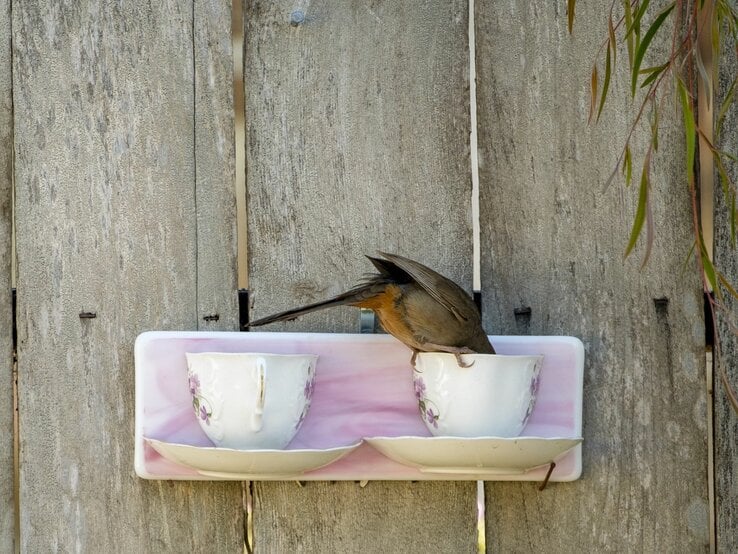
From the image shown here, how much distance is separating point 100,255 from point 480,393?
575 mm

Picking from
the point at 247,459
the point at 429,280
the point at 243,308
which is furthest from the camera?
the point at 243,308

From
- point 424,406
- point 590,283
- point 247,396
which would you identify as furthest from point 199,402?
point 590,283

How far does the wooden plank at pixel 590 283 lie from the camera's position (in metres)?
1.55

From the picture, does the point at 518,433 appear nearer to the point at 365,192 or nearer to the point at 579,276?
the point at 579,276

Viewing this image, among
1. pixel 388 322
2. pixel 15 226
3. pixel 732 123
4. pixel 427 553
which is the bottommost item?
pixel 427 553

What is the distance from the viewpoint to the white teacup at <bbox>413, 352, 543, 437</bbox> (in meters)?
1.39

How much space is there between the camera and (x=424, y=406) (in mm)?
1455

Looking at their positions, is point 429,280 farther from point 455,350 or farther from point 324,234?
point 324,234

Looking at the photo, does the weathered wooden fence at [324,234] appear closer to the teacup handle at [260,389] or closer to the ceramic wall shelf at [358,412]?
the ceramic wall shelf at [358,412]

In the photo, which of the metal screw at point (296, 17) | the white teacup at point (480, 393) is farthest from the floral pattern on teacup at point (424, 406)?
the metal screw at point (296, 17)

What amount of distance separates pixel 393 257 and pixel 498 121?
315mm

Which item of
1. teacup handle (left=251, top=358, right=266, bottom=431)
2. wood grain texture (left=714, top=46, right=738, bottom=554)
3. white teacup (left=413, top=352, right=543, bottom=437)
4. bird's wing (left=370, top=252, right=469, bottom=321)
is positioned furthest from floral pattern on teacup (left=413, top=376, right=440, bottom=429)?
wood grain texture (left=714, top=46, right=738, bottom=554)

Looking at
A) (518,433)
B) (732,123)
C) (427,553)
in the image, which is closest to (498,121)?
(732,123)

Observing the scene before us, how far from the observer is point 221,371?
→ 138cm
